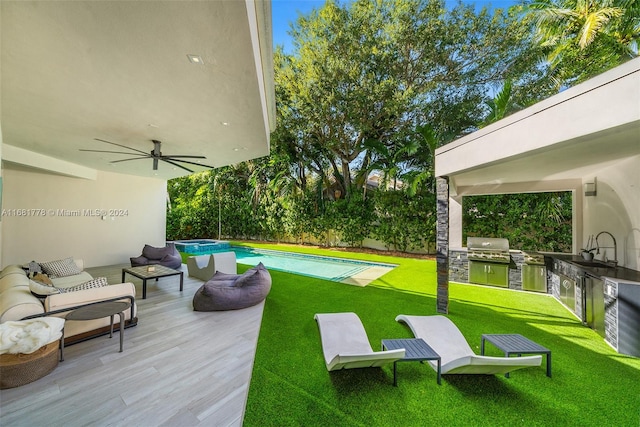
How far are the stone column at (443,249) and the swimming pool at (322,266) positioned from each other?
2467 millimetres

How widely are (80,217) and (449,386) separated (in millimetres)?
12155

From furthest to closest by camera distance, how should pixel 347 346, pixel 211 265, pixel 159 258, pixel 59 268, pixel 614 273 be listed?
1. pixel 159 258
2. pixel 211 265
3. pixel 59 268
4. pixel 614 273
5. pixel 347 346

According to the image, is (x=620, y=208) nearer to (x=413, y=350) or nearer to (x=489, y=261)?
(x=489, y=261)

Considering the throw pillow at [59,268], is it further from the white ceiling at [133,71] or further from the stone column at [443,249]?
the stone column at [443,249]

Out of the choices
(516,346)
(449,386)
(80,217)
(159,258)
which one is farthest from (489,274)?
(80,217)

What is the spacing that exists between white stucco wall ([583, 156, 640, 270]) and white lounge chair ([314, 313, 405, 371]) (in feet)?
16.3

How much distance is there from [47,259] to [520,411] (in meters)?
12.6

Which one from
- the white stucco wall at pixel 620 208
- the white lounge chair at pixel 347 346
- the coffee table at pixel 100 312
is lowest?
the white lounge chair at pixel 347 346

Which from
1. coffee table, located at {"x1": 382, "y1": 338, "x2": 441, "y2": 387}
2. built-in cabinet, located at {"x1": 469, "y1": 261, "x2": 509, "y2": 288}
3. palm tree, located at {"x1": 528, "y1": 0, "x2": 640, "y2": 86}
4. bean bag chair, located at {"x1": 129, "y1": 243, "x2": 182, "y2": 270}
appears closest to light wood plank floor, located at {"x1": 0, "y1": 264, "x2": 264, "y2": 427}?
coffee table, located at {"x1": 382, "y1": 338, "x2": 441, "y2": 387}

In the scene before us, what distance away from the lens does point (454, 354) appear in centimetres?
340

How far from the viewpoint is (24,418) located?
2.40 m

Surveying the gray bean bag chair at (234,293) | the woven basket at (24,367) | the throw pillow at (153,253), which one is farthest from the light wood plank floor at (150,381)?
the throw pillow at (153,253)

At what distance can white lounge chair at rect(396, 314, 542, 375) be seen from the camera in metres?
Answer: 2.50

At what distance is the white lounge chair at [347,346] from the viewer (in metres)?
2.65
